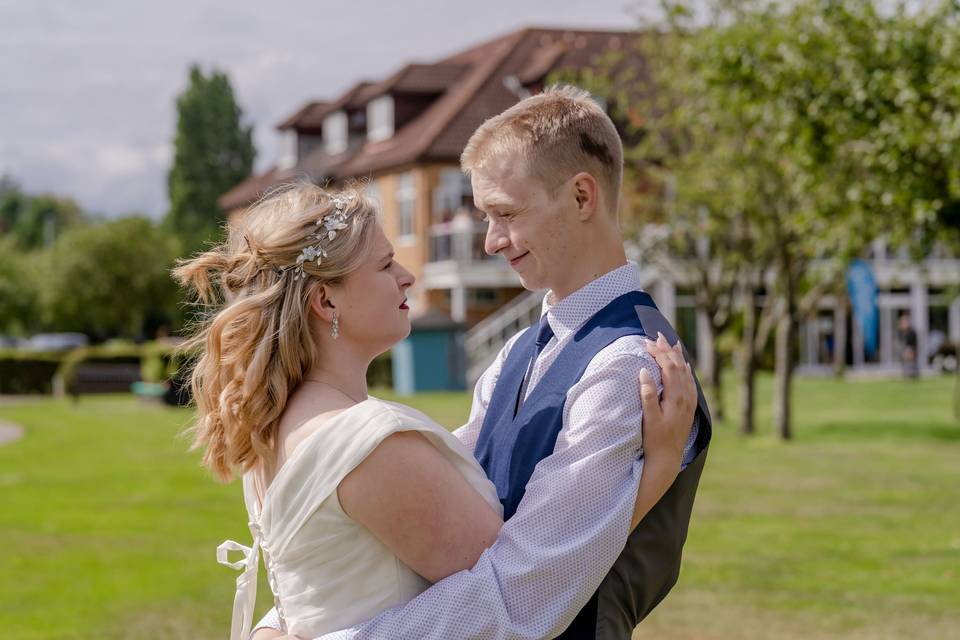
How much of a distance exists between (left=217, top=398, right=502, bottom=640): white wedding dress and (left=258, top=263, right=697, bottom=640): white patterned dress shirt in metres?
0.07

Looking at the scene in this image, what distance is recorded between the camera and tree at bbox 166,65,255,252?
248 feet

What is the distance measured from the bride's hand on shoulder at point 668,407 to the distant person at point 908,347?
3591cm

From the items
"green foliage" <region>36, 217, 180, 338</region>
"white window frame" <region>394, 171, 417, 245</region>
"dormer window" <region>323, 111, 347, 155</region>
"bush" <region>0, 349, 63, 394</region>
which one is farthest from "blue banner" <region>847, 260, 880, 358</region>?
"green foliage" <region>36, 217, 180, 338</region>

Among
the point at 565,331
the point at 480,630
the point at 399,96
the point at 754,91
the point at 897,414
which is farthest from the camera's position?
the point at 399,96

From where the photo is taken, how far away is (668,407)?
109 inches

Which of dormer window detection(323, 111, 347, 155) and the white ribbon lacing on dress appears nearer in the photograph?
the white ribbon lacing on dress

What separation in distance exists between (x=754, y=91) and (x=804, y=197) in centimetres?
616

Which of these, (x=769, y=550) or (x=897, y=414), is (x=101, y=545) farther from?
(x=897, y=414)

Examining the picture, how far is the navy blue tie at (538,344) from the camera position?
121 inches

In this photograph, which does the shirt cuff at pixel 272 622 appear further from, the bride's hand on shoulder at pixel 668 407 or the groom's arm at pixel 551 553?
the bride's hand on shoulder at pixel 668 407

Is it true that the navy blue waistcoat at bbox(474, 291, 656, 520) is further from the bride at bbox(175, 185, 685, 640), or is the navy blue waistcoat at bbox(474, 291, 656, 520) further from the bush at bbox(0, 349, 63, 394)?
the bush at bbox(0, 349, 63, 394)

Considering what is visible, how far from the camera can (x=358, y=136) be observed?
47.7m

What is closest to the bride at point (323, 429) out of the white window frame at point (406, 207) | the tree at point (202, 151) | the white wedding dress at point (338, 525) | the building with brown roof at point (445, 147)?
the white wedding dress at point (338, 525)

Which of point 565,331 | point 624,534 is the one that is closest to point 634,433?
point 624,534
